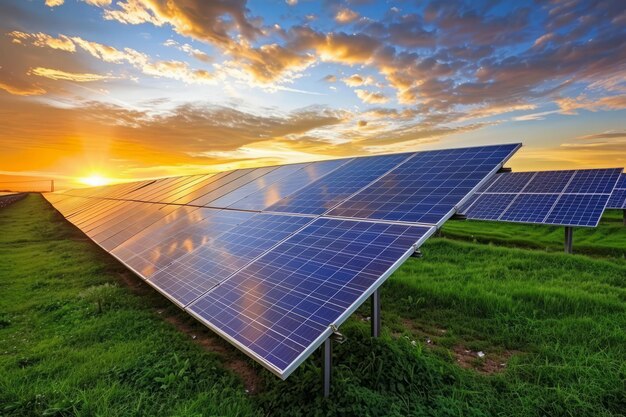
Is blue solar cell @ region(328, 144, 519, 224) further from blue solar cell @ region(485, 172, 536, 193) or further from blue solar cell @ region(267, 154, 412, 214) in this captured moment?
blue solar cell @ region(485, 172, 536, 193)

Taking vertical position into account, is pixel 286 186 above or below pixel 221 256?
above

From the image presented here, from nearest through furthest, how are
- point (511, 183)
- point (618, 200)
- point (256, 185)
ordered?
point (256, 185) → point (618, 200) → point (511, 183)

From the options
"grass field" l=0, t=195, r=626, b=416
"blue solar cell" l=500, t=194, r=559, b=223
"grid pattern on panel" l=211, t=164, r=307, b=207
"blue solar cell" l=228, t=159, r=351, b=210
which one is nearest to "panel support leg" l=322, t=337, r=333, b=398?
"grass field" l=0, t=195, r=626, b=416

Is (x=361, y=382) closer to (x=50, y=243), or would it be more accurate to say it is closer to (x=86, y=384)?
(x=86, y=384)

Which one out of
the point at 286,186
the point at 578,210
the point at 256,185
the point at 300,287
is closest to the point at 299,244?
the point at 300,287

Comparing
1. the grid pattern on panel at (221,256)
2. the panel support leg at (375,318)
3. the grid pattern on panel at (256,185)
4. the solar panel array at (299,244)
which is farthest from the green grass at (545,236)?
the grid pattern on panel at (221,256)

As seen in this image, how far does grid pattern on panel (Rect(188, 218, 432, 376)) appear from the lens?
3955 mm

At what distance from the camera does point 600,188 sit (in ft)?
53.9

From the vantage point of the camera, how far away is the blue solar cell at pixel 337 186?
26.4 ft

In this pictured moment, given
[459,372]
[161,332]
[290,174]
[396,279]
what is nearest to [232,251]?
[161,332]

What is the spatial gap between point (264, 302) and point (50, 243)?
1796 centimetres

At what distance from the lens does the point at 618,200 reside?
63.9 feet

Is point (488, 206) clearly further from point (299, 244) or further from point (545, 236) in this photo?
point (299, 244)

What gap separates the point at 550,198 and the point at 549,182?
11.1 feet
